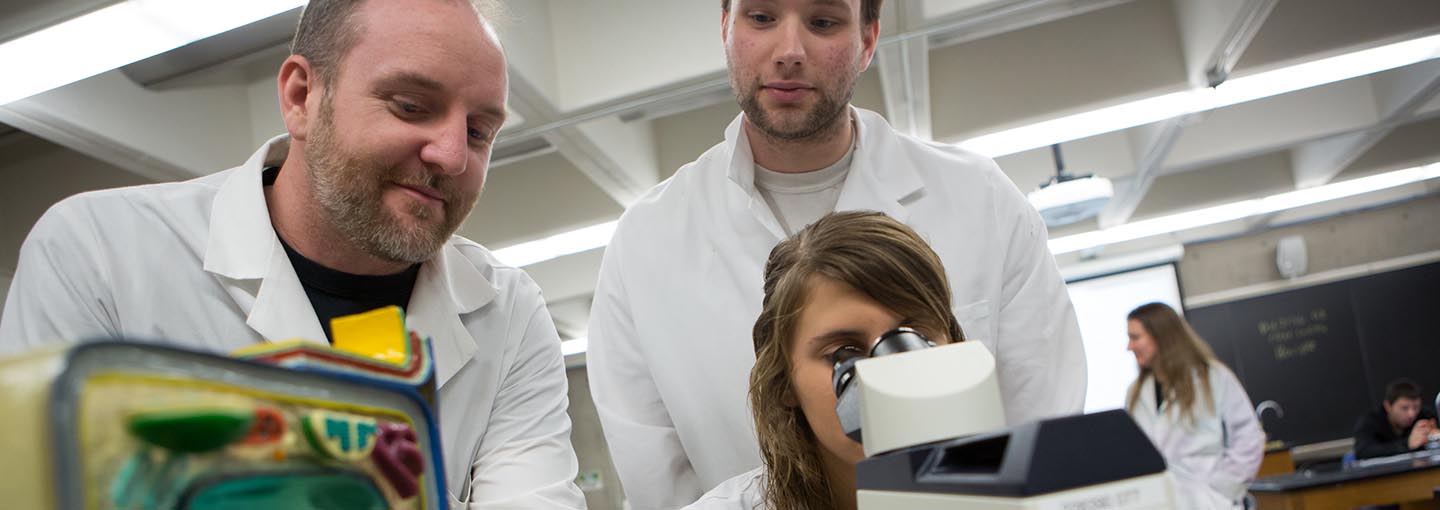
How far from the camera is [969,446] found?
0.62 metres

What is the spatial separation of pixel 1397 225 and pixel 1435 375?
141 cm

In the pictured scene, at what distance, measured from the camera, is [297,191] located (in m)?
1.23

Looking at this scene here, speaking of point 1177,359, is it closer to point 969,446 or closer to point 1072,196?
point 1072,196

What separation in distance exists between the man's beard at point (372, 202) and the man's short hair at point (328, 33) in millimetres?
49

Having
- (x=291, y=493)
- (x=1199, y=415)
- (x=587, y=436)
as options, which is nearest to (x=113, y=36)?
(x=291, y=493)

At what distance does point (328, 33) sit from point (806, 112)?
2.40ft

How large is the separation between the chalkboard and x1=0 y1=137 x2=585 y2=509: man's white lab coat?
880 centimetres

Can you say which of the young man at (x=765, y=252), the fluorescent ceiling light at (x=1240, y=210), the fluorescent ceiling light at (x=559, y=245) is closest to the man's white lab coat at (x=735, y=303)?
the young man at (x=765, y=252)

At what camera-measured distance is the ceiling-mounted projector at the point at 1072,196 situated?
15.8 feet

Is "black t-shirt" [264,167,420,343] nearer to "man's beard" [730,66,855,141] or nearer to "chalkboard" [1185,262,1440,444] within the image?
"man's beard" [730,66,855,141]

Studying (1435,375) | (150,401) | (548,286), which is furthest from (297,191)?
(1435,375)

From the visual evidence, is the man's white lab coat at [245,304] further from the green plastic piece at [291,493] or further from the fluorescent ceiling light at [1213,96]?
the fluorescent ceiling light at [1213,96]

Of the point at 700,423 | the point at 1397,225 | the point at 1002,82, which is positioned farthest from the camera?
the point at 1397,225

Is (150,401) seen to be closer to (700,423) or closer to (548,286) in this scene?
(700,423)
